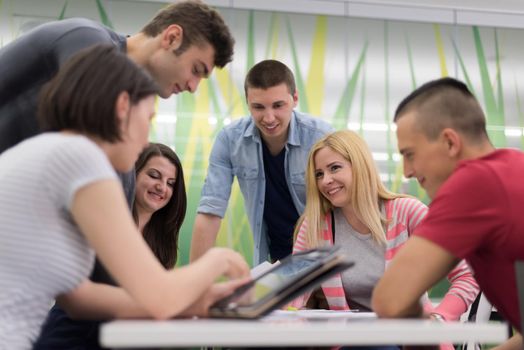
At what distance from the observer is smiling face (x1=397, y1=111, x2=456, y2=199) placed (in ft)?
4.67

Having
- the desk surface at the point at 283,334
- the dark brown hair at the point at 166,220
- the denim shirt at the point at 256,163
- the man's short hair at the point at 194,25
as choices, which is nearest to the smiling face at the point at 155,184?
the dark brown hair at the point at 166,220

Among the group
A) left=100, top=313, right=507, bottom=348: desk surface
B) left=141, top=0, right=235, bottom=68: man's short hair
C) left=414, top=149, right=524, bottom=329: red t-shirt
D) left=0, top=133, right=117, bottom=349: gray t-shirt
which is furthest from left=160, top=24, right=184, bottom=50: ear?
left=100, top=313, right=507, bottom=348: desk surface

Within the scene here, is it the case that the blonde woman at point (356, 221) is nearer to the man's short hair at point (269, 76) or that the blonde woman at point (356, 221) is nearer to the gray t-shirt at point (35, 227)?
the man's short hair at point (269, 76)

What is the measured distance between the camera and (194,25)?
77.5 inches

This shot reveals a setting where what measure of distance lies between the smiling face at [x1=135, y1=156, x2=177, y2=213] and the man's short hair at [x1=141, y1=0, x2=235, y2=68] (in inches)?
31.4

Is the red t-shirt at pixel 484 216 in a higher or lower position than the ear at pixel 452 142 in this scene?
lower

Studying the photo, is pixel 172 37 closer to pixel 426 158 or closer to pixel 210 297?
pixel 426 158

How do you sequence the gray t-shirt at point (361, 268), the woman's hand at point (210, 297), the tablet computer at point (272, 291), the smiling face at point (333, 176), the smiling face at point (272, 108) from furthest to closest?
the smiling face at point (272, 108)
the smiling face at point (333, 176)
the gray t-shirt at point (361, 268)
the woman's hand at point (210, 297)
the tablet computer at point (272, 291)

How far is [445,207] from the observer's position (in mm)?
1239

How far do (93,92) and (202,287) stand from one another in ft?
1.27

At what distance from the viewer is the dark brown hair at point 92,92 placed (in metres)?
1.15

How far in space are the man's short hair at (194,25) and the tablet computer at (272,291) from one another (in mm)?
982

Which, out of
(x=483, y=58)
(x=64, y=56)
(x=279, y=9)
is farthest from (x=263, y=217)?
(x=483, y=58)

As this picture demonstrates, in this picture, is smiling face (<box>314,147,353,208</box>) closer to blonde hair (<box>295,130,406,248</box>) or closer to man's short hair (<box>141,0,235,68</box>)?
blonde hair (<box>295,130,406,248</box>)
